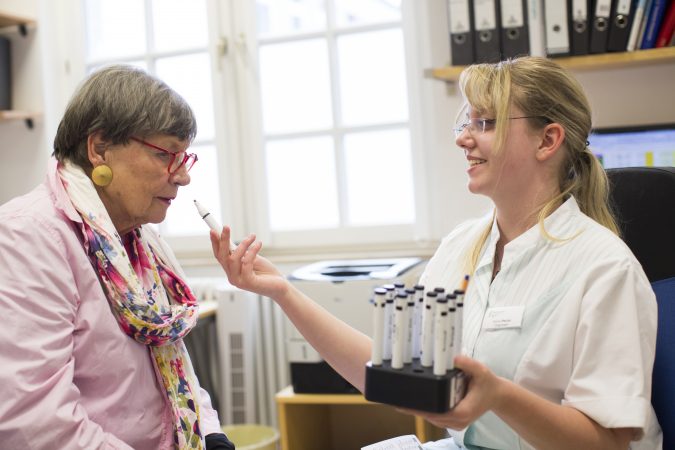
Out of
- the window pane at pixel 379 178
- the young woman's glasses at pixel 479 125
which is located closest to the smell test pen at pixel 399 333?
the young woman's glasses at pixel 479 125

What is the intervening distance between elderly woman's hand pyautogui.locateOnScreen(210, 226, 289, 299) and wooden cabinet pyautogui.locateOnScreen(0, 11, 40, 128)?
2.28 m

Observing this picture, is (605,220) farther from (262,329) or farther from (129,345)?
(262,329)

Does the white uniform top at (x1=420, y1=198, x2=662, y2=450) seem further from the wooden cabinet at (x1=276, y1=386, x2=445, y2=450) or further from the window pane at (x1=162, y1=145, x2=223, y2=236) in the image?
the window pane at (x1=162, y1=145, x2=223, y2=236)

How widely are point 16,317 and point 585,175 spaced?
3.67 ft

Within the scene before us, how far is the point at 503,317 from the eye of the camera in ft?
4.77

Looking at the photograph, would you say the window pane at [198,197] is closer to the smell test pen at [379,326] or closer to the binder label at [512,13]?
the binder label at [512,13]

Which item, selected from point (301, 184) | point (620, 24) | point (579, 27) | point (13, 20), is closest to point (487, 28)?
point (579, 27)

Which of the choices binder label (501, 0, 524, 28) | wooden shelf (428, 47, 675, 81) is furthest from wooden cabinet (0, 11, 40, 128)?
binder label (501, 0, 524, 28)

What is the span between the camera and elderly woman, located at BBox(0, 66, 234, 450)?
1257 mm

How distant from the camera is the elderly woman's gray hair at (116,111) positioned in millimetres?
1458

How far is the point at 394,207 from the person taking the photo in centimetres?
330

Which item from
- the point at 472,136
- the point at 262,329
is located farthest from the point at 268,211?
the point at 472,136

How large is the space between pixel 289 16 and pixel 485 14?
1007 mm

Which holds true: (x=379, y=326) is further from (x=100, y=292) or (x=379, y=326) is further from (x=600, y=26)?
(x=600, y=26)
